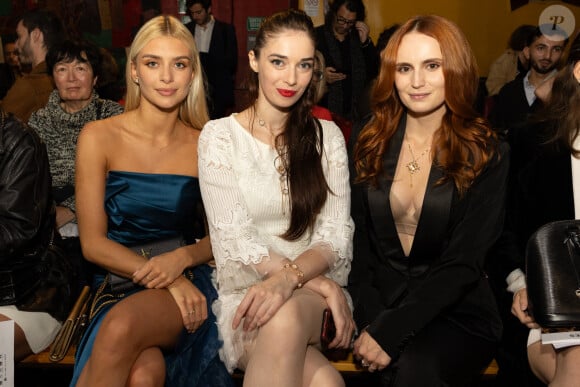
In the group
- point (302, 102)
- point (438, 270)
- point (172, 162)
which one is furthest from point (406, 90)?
point (172, 162)

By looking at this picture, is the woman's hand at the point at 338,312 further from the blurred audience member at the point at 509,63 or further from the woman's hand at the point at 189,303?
the blurred audience member at the point at 509,63

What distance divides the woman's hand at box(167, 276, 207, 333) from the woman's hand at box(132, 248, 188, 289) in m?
0.03

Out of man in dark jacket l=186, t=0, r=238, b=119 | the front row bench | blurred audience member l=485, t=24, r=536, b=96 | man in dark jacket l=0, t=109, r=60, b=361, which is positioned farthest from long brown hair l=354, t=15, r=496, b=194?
blurred audience member l=485, t=24, r=536, b=96

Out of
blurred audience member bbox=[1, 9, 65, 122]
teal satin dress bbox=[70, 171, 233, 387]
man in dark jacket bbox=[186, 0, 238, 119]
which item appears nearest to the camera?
teal satin dress bbox=[70, 171, 233, 387]

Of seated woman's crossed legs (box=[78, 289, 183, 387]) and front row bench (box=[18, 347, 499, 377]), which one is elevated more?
seated woman's crossed legs (box=[78, 289, 183, 387])

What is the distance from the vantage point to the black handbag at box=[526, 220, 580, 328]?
6.86 ft

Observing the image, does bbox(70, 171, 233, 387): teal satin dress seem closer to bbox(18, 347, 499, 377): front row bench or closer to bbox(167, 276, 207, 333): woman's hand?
bbox(167, 276, 207, 333): woman's hand

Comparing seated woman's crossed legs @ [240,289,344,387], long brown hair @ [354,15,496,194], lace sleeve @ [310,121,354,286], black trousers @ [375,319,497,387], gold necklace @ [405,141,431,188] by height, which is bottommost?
black trousers @ [375,319,497,387]

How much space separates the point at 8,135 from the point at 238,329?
1.12 metres

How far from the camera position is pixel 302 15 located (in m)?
2.69

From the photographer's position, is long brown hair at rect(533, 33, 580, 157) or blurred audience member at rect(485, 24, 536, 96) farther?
blurred audience member at rect(485, 24, 536, 96)

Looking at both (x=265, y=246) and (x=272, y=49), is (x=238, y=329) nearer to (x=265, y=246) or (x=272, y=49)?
(x=265, y=246)

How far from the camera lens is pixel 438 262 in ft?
8.47

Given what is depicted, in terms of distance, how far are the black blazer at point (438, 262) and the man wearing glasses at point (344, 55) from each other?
3204 mm
